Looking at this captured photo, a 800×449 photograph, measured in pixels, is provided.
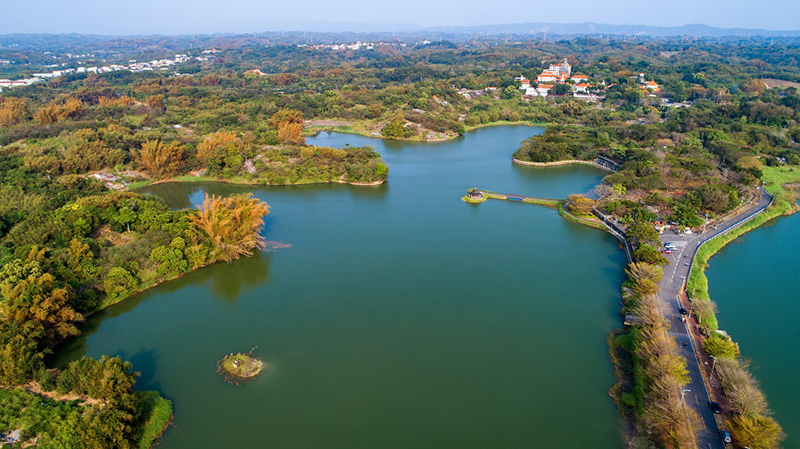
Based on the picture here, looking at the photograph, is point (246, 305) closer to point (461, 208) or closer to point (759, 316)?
point (461, 208)

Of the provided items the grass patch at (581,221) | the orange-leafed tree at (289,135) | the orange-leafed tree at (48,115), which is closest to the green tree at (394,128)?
the orange-leafed tree at (289,135)

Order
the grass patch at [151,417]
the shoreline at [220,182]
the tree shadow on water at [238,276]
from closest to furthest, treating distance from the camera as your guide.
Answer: the grass patch at [151,417] < the tree shadow on water at [238,276] < the shoreline at [220,182]

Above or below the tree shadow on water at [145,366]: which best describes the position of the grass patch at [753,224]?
above

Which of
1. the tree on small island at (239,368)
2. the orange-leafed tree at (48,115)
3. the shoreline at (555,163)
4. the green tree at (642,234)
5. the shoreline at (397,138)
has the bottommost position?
the tree on small island at (239,368)

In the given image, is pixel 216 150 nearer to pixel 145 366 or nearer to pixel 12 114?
pixel 145 366

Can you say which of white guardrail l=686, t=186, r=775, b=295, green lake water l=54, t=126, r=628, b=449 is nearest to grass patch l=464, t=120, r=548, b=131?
white guardrail l=686, t=186, r=775, b=295

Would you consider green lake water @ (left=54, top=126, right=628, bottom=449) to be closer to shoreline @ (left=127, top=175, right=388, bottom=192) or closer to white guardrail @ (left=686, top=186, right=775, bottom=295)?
white guardrail @ (left=686, top=186, right=775, bottom=295)

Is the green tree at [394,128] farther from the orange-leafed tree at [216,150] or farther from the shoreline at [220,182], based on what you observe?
the orange-leafed tree at [216,150]
